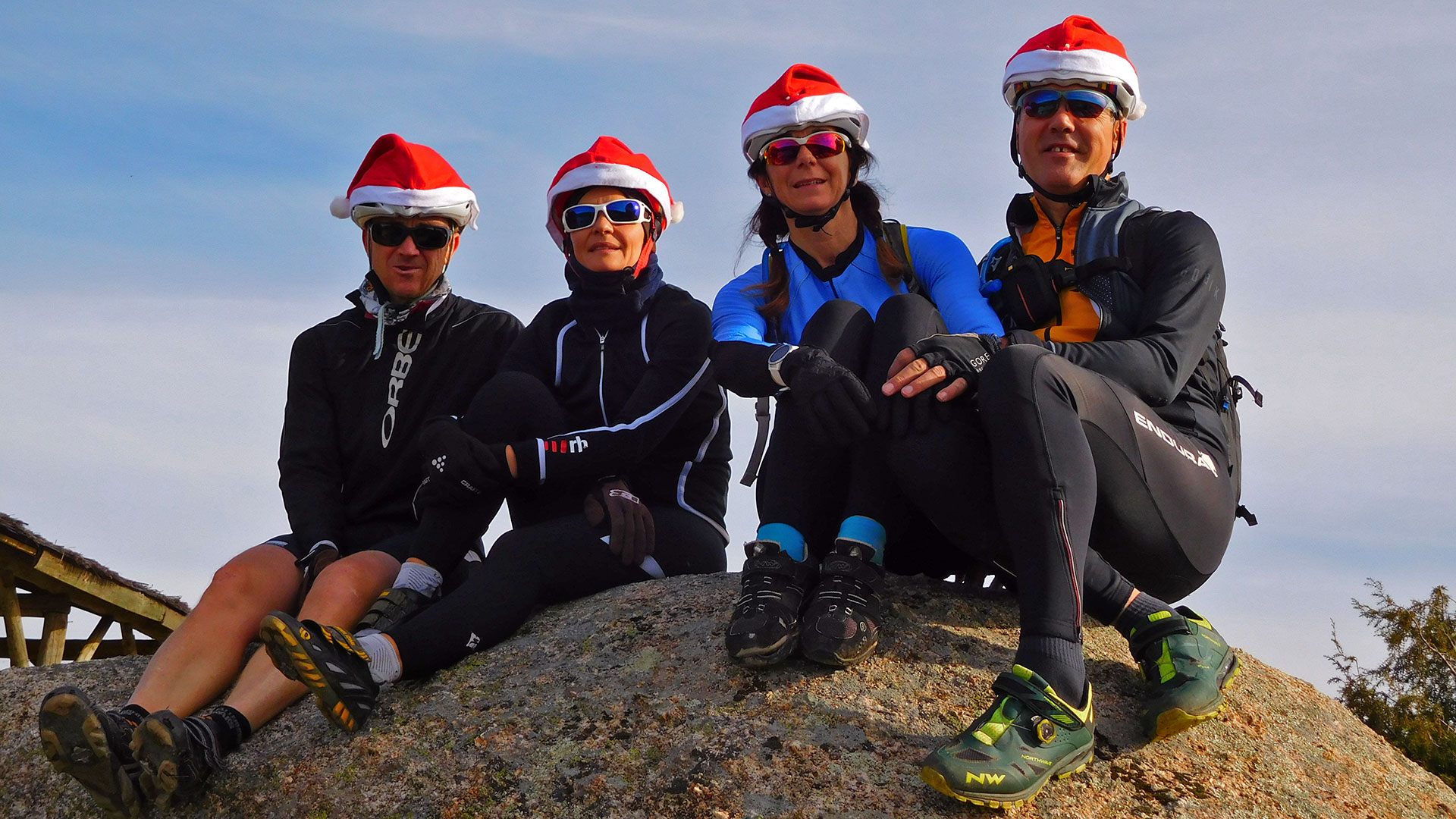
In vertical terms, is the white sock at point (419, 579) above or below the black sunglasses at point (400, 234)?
below

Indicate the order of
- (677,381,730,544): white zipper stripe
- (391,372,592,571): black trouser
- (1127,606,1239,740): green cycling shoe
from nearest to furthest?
1. (1127,606,1239,740): green cycling shoe
2. (391,372,592,571): black trouser
3. (677,381,730,544): white zipper stripe

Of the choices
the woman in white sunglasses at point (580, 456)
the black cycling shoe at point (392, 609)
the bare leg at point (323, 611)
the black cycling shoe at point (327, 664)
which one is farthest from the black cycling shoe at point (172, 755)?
the black cycling shoe at point (392, 609)

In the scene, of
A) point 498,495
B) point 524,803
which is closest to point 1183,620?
point 524,803

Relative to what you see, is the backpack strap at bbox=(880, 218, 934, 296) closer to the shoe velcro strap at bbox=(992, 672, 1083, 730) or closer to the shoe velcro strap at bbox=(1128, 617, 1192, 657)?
the shoe velcro strap at bbox=(1128, 617, 1192, 657)

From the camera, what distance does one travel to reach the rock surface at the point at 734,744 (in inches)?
127

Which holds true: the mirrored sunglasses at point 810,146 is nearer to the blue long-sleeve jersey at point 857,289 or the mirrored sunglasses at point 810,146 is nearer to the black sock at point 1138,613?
the blue long-sleeve jersey at point 857,289

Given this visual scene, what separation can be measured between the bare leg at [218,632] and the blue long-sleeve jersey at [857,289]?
79.3 inches

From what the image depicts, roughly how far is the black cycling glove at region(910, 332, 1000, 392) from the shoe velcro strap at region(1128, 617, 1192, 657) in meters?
0.92

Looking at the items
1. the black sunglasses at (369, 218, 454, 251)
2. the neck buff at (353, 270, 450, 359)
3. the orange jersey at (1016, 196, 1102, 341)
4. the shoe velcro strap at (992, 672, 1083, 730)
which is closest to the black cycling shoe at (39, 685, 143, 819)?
the neck buff at (353, 270, 450, 359)

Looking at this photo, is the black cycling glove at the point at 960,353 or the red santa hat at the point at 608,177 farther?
the red santa hat at the point at 608,177

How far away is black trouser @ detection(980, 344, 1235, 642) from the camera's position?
10.3 feet

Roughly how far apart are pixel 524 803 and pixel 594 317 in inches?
86.6

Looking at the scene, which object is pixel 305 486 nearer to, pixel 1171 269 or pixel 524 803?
pixel 524 803

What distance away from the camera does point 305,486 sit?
4.92 m
